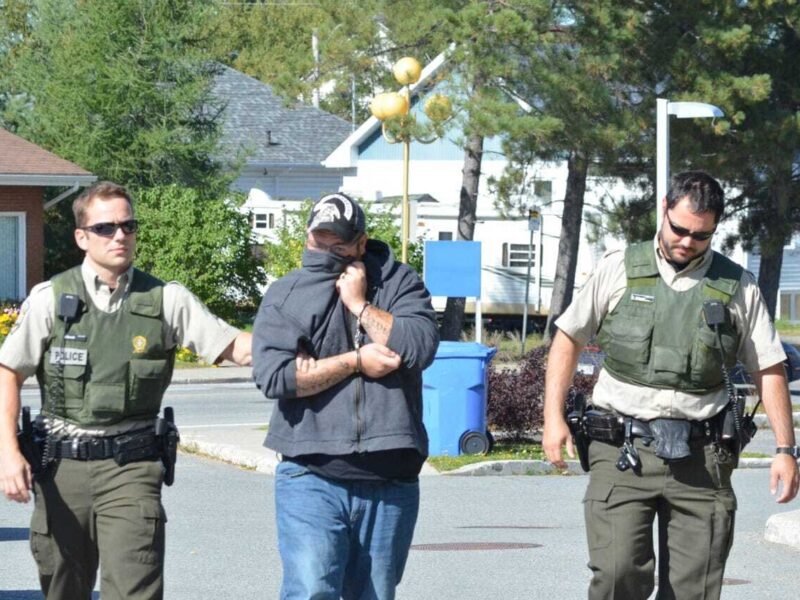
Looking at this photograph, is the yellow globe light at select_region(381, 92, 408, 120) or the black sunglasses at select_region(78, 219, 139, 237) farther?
the yellow globe light at select_region(381, 92, 408, 120)

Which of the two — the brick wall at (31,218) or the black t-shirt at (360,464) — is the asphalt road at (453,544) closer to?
the black t-shirt at (360,464)

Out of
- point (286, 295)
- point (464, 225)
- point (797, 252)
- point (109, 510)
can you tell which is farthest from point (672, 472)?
point (797, 252)

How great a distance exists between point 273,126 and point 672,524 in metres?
48.6

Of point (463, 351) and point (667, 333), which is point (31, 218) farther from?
point (667, 333)

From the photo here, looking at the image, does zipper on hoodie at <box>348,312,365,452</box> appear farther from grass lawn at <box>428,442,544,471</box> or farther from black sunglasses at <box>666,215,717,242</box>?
grass lawn at <box>428,442,544,471</box>

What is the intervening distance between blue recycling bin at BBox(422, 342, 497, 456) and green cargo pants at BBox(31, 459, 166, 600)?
8201mm

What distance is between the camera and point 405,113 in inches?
818

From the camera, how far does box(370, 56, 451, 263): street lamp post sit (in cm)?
1808

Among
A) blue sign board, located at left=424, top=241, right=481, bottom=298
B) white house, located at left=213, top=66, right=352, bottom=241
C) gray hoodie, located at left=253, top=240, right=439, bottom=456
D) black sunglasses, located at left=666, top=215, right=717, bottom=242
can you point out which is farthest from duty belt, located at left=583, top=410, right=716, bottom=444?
white house, located at left=213, top=66, right=352, bottom=241

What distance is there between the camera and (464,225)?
3123 cm

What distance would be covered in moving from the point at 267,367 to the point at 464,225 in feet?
86.0

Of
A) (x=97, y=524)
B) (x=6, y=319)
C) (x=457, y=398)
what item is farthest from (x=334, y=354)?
(x=6, y=319)

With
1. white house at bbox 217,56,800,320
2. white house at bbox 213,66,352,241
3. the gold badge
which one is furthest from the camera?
white house at bbox 213,66,352,241

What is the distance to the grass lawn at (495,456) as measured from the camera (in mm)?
13695
